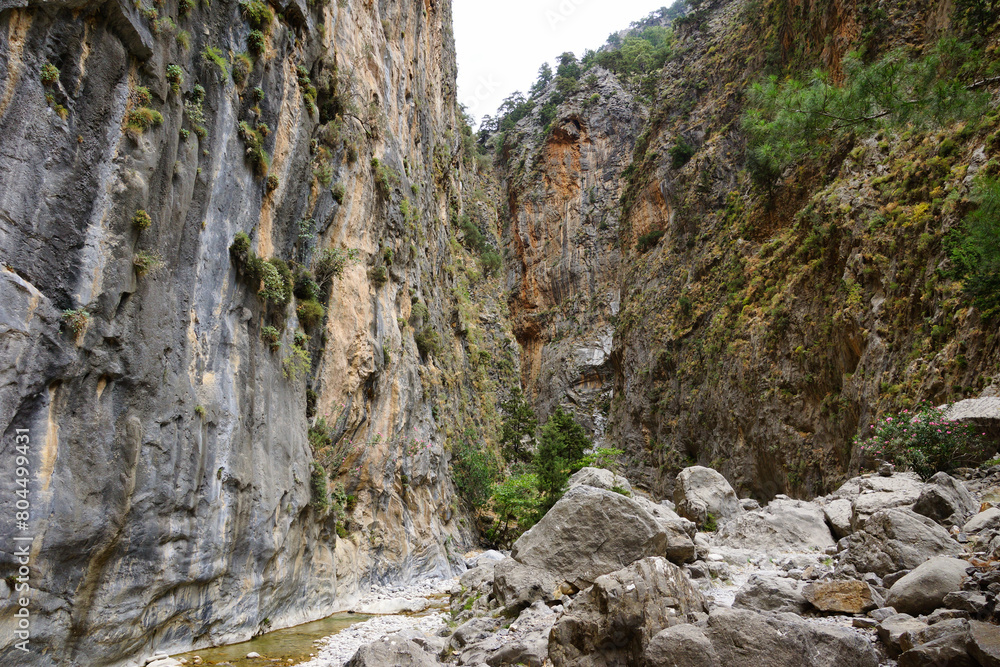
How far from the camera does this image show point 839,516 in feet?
37.4

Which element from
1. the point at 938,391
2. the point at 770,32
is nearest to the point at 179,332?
the point at 938,391

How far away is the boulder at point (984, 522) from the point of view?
24.2ft

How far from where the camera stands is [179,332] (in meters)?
9.00

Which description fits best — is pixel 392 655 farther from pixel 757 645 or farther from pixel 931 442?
pixel 931 442

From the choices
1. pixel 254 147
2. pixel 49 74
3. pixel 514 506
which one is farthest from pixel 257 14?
pixel 514 506

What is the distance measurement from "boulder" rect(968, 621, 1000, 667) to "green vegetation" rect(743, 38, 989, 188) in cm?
578

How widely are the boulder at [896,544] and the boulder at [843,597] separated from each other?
4.29ft

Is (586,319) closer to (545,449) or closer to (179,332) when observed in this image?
(545,449)

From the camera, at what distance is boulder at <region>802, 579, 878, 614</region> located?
233 inches

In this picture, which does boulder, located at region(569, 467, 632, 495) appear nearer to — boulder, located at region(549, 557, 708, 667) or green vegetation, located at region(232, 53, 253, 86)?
boulder, located at region(549, 557, 708, 667)

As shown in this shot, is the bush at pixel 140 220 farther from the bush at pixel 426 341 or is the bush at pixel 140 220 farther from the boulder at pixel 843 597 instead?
the bush at pixel 426 341

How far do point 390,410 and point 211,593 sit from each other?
28.7 feet

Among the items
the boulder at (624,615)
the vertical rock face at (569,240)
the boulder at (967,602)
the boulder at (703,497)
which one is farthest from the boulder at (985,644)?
the vertical rock face at (569,240)

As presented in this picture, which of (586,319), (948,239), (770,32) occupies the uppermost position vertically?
(770,32)
